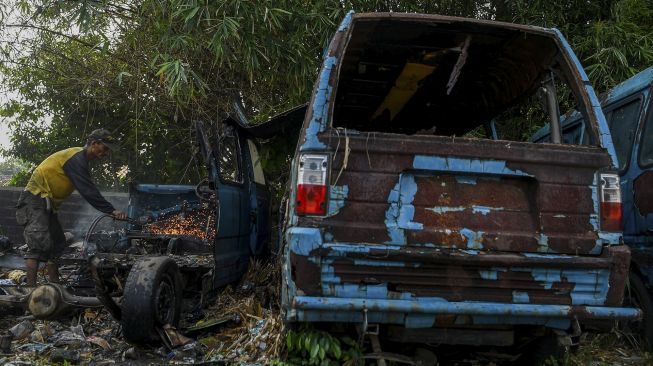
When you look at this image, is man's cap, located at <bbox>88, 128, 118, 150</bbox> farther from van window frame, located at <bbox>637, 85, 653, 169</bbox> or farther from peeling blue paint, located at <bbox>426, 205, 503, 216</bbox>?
van window frame, located at <bbox>637, 85, 653, 169</bbox>

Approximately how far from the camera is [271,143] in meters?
5.85

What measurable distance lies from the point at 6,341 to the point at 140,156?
21.9ft

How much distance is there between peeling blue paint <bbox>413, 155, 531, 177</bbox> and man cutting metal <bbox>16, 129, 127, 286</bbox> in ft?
11.1

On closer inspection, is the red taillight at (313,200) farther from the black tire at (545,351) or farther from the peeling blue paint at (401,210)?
the black tire at (545,351)

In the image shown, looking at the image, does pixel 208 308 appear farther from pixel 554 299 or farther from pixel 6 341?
pixel 554 299

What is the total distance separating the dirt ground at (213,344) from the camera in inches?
142

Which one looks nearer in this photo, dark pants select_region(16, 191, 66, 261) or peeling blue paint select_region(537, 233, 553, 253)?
peeling blue paint select_region(537, 233, 553, 253)

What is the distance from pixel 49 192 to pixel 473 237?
4.33 metres

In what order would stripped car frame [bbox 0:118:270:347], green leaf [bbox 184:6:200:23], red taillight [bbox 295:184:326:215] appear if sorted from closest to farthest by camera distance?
red taillight [bbox 295:184:326:215]
stripped car frame [bbox 0:118:270:347]
green leaf [bbox 184:6:200:23]

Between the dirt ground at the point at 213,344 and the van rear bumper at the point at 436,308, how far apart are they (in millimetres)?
589

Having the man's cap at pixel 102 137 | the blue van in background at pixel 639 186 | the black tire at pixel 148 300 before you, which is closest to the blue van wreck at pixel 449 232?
the black tire at pixel 148 300

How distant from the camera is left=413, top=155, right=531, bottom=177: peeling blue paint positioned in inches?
111

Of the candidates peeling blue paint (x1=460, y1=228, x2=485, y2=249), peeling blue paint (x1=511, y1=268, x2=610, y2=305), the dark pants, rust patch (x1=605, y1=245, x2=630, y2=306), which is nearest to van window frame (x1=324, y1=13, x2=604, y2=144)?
rust patch (x1=605, y1=245, x2=630, y2=306)

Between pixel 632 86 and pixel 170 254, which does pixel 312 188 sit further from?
pixel 632 86
